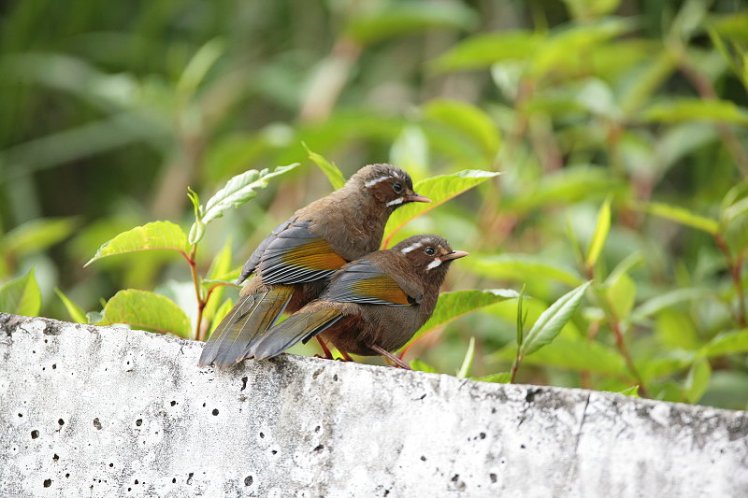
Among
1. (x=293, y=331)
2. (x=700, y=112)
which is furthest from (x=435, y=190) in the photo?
(x=700, y=112)

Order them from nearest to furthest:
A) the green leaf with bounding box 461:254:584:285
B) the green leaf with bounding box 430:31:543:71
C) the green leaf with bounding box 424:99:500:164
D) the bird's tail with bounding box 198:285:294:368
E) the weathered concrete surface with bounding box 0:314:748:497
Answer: the weathered concrete surface with bounding box 0:314:748:497 < the bird's tail with bounding box 198:285:294:368 < the green leaf with bounding box 461:254:584:285 < the green leaf with bounding box 424:99:500:164 < the green leaf with bounding box 430:31:543:71

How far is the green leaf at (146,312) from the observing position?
251 cm

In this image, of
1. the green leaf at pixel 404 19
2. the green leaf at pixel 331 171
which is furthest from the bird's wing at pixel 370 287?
the green leaf at pixel 404 19

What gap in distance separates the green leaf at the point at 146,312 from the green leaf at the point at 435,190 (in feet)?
2.15

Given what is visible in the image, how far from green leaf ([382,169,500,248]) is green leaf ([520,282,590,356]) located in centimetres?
34

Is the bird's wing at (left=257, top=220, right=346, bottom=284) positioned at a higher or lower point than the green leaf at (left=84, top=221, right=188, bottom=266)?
lower

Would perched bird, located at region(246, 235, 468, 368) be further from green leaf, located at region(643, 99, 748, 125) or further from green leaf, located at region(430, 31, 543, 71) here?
green leaf, located at region(430, 31, 543, 71)

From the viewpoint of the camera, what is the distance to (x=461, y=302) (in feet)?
8.77

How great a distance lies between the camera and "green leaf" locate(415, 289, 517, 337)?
2588mm

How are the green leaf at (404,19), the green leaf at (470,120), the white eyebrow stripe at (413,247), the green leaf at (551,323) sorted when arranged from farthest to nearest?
the green leaf at (404,19) → the green leaf at (470,120) → the white eyebrow stripe at (413,247) → the green leaf at (551,323)

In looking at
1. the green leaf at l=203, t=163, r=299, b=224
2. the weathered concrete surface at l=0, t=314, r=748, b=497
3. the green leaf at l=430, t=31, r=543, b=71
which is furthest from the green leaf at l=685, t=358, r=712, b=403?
the green leaf at l=430, t=31, r=543, b=71

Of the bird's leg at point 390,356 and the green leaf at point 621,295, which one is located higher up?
the bird's leg at point 390,356

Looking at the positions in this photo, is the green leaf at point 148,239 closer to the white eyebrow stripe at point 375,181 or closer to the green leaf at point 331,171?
the green leaf at point 331,171

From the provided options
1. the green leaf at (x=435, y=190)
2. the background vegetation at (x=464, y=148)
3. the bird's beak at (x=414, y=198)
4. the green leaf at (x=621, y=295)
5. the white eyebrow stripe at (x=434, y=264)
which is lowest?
the background vegetation at (x=464, y=148)
